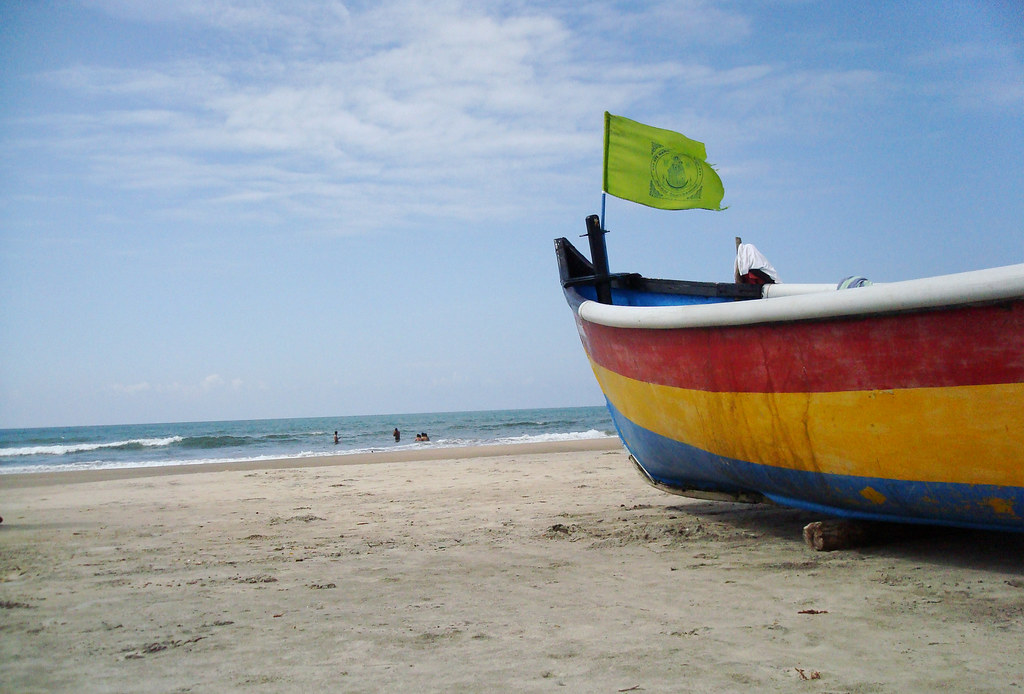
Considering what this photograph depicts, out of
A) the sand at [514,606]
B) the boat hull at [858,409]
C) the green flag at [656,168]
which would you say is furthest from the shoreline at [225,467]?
the boat hull at [858,409]

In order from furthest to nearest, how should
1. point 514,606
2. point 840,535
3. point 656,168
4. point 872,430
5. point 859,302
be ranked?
point 656,168, point 840,535, point 872,430, point 859,302, point 514,606

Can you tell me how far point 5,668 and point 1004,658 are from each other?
3.23 m

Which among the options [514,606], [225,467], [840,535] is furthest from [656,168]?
[225,467]

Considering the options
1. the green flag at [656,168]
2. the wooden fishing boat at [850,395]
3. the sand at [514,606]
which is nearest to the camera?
the sand at [514,606]

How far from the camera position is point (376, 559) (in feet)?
13.2

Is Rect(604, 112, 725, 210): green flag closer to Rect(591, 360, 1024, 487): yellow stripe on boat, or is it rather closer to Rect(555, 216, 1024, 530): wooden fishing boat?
Rect(555, 216, 1024, 530): wooden fishing boat

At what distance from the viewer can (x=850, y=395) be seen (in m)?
3.25

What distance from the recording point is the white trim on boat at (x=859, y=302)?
271cm

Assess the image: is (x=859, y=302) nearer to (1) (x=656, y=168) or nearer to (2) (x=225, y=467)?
(1) (x=656, y=168)

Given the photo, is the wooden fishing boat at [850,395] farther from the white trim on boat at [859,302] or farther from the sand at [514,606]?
the sand at [514,606]

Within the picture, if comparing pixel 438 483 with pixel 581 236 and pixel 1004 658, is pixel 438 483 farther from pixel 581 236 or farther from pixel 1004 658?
pixel 1004 658

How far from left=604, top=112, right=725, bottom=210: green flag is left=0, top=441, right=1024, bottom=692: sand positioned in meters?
2.48

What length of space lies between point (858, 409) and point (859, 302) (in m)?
0.52

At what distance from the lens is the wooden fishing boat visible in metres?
2.82
